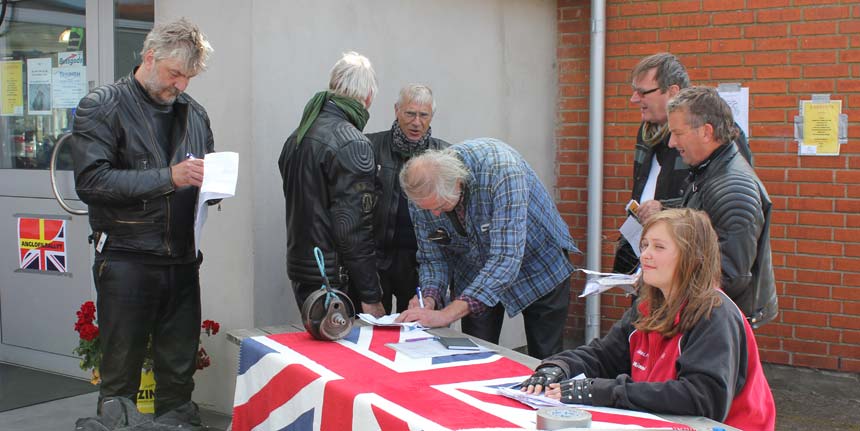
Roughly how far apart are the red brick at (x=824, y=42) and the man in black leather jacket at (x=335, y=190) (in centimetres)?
320

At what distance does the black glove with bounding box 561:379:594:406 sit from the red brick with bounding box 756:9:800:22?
4.16 metres

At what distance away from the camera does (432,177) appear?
141 inches

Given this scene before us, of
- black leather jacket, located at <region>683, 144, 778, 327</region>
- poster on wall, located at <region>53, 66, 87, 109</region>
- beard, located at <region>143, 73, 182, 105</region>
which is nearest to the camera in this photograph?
black leather jacket, located at <region>683, 144, 778, 327</region>

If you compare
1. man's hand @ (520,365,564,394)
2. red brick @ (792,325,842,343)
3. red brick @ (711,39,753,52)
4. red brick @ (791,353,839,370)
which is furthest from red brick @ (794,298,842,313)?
man's hand @ (520,365,564,394)

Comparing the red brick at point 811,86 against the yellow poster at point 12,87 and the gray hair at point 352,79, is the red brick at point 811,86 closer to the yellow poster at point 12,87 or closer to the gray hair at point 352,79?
the gray hair at point 352,79

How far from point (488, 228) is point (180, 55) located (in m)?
1.47

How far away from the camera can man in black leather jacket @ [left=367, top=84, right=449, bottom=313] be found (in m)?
4.67

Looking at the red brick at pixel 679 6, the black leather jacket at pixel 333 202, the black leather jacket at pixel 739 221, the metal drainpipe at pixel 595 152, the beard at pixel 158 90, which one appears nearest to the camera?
the black leather jacket at pixel 739 221

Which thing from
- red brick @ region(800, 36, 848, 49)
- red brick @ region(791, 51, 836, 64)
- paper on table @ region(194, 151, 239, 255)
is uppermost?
red brick @ region(800, 36, 848, 49)

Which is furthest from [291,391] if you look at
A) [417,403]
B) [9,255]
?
[9,255]

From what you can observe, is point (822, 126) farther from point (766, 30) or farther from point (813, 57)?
point (766, 30)

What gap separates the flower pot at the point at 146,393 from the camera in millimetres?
4387

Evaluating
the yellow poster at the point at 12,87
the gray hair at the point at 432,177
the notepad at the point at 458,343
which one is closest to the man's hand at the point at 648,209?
the gray hair at the point at 432,177

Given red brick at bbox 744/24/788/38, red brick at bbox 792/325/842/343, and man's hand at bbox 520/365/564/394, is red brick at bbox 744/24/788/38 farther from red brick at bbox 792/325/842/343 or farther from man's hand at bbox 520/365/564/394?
man's hand at bbox 520/365/564/394
